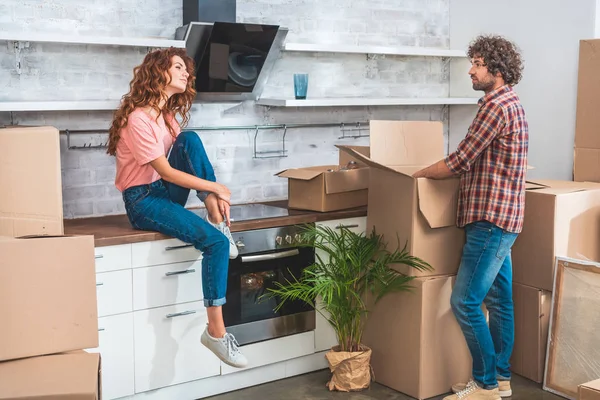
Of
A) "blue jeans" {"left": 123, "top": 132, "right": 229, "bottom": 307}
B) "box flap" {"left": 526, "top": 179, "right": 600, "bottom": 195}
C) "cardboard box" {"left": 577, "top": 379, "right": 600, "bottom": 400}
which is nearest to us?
"cardboard box" {"left": 577, "top": 379, "right": 600, "bottom": 400}

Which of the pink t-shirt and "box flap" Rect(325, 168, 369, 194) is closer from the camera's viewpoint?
the pink t-shirt

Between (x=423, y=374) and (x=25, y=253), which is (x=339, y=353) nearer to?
(x=423, y=374)

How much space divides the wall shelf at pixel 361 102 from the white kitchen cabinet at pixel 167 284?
1.03 m

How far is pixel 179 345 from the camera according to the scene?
11.8 feet

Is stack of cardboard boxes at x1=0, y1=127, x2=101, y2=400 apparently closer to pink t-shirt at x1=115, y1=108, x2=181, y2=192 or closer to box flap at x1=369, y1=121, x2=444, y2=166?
pink t-shirt at x1=115, y1=108, x2=181, y2=192

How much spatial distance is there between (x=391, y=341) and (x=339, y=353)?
26cm

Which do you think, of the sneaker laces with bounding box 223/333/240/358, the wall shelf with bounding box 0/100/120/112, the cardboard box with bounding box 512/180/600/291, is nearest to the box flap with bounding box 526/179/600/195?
the cardboard box with bounding box 512/180/600/291

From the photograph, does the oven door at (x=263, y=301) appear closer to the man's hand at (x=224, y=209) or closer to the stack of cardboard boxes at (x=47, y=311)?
the man's hand at (x=224, y=209)

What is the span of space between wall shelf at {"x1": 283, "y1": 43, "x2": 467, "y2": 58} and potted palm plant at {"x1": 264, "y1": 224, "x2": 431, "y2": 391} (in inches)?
38.6

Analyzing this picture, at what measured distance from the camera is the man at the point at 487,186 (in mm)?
3342

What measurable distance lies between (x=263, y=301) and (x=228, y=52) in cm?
121

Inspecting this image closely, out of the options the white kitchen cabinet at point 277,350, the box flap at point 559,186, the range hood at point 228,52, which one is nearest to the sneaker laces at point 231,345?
the white kitchen cabinet at point 277,350

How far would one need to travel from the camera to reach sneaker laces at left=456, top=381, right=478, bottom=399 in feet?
11.9

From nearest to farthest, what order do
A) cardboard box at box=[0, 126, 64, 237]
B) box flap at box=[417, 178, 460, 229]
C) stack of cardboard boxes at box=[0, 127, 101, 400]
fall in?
stack of cardboard boxes at box=[0, 127, 101, 400]
cardboard box at box=[0, 126, 64, 237]
box flap at box=[417, 178, 460, 229]
